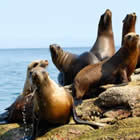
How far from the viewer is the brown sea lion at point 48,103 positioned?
6348 millimetres

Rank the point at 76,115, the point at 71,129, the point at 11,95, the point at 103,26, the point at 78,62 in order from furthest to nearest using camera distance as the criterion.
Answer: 1. the point at 11,95
2. the point at 103,26
3. the point at 78,62
4. the point at 76,115
5. the point at 71,129

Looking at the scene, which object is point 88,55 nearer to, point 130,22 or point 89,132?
point 130,22

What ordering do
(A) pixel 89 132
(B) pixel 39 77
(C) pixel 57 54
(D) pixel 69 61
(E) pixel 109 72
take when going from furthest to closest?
1. (C) pixel 57 54
2. (D) pixel 69 61
3. (E) pixel 109 72
4. (B) pixel 39 77
5. (A) pixel 89 132

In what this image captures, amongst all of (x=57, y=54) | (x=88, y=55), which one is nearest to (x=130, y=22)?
(x=88, y=55)

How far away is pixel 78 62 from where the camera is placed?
1043 cm

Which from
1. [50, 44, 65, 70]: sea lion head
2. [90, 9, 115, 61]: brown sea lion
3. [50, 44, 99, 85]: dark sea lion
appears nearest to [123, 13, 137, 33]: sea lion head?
[90, 9, 115, 61]: brown sea lion

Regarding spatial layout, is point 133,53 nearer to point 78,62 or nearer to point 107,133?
point 78,62

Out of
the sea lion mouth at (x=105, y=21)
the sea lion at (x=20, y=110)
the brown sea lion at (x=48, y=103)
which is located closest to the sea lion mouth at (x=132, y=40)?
the sea lion at (x=20, y=110)

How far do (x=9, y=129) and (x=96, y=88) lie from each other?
2.38 metres

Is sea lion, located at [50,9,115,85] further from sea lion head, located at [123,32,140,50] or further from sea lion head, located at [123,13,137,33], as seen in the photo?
sea lion head, located at [123,32,140,50]

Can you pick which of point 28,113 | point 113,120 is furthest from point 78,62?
point 113,120

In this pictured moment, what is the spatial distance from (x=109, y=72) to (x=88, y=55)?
1916mm

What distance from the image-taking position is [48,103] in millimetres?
6363

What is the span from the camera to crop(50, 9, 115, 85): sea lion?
10.3m
